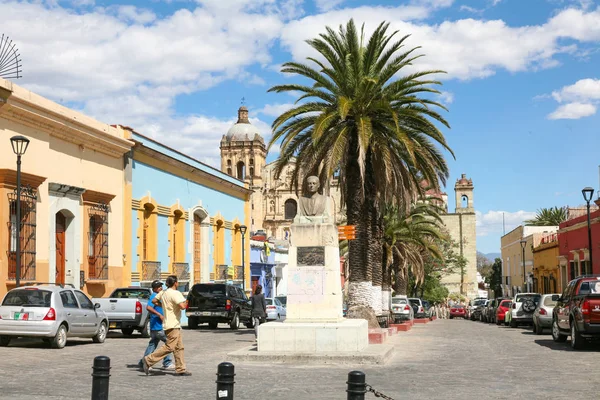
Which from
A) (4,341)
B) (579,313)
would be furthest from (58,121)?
(579,313)

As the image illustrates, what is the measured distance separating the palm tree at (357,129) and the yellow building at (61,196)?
24.2 ft

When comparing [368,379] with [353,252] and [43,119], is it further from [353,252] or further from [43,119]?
[43,119]

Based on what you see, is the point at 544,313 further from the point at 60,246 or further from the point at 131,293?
the point at 60,246

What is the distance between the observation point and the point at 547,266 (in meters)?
62.7

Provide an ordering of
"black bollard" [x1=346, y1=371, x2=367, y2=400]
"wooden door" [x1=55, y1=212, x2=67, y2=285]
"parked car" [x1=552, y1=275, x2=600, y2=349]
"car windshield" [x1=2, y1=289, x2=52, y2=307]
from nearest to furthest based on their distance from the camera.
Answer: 1. "black bollard" [x1=346, y1=371, x2=367, y2=400]
2. "parked car" [x1=552, y1=275, x2=600, y2=349]
3. "car windshield" [x1=2, y1=289, x2=52, y2=307]
4. "wooden door" [x1=55, y1=212, x2=67, y2=285]

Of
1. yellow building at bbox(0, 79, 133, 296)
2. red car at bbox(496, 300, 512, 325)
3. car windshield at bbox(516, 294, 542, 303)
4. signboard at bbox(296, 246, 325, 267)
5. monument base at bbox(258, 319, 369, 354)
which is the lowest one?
red car at bbox(496, 300, 512, 325)

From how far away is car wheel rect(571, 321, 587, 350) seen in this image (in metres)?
19.0

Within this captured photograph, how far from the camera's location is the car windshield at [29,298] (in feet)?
61.8

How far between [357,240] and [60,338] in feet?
30.4

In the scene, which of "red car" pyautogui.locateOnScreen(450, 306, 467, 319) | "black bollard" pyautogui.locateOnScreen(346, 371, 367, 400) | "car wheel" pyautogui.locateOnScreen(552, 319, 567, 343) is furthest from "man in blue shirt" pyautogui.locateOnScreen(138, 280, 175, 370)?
A: "red car" pyautogui.locateOnScreen(450, 306, 467, 319)

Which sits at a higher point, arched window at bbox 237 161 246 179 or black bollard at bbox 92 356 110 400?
arched window at bbox 237 161 246 179

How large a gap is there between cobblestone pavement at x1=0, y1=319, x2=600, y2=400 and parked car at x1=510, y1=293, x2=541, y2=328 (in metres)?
15.1

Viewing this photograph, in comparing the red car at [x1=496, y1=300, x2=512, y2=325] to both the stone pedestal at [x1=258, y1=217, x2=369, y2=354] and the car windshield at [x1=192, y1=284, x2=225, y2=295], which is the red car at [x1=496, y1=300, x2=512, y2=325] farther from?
the stone pedestal at [x1=258, y1=217, x2=369, y2=354]

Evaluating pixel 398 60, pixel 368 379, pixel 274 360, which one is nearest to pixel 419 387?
pixel 368 379
